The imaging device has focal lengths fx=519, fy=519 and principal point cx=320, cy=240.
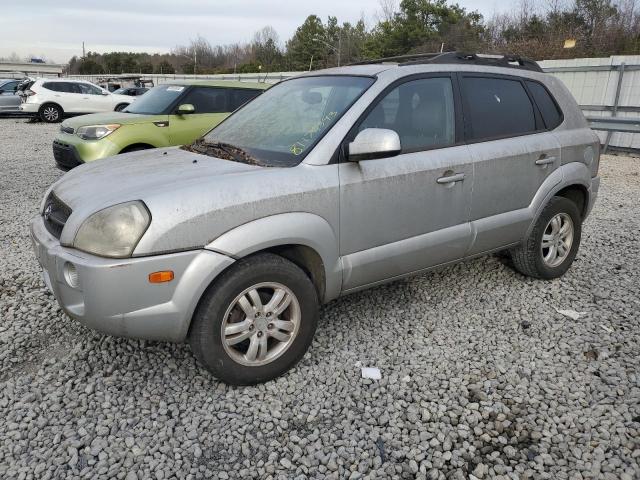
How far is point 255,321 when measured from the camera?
9.39ft

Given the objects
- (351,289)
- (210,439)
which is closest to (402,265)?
(351,289)

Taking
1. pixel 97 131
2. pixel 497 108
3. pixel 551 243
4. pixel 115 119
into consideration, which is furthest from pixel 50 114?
pixel 551 243

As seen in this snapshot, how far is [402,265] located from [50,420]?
223 cm

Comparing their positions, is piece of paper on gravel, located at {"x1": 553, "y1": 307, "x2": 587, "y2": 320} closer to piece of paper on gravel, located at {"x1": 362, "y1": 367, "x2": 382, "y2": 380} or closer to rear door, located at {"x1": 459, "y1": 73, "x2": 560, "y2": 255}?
rear door, located at {"x1": 459, "y1": 73, "x2": 560, "y2": 255}

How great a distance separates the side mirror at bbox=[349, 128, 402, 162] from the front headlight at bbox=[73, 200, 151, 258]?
1.20 m

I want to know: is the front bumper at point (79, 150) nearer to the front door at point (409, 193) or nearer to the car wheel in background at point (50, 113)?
the front door at point (409, 193)

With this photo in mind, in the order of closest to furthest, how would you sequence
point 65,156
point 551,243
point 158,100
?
point 551,243 → point 65,156 → point 158,100

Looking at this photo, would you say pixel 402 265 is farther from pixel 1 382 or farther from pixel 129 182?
pixel 1 382

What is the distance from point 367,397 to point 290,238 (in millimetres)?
998

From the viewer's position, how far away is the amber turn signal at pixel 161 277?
2.53 meters

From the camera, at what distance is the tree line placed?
3019 centimetres

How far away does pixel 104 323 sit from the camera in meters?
2.59

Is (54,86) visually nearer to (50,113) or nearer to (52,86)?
(52,86)

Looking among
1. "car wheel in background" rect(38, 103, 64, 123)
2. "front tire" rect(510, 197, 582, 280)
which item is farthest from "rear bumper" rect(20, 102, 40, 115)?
"front tire" rect(510, 197, 582, 280)
